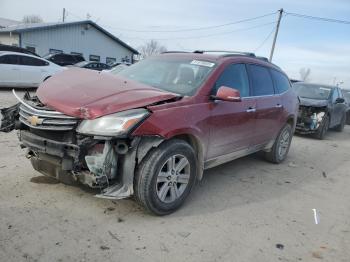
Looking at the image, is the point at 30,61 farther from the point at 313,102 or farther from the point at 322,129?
the point at 322,129

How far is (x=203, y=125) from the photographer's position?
4176 mm

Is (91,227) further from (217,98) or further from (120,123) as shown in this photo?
(217,98)

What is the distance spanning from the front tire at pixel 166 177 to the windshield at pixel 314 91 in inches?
324

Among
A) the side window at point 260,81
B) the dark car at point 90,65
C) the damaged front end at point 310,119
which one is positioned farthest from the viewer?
the dark car at point 90,65

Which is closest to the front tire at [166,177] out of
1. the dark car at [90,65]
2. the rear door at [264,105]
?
the rear door at [264,105]

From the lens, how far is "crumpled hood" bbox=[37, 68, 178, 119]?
3420mm

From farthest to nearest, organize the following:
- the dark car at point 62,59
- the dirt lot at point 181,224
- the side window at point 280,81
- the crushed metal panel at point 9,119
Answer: the dark car at point 62,59
the side window at point 280,81
the crushed metal panel at point 9,119
the dirt lot at point 181,224

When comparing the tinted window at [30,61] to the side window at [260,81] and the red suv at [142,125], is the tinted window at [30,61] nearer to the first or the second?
the red suv at [142,125]

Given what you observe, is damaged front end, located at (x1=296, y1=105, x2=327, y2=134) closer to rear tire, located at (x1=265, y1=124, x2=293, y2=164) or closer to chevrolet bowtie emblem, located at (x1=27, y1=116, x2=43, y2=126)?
rear tire, located at (x1=265, y1=124, x2=293, y2=164)

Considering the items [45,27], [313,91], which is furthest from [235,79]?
[45,27]

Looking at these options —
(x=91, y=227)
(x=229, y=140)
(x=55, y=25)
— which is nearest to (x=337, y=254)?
(x=229, y=140)

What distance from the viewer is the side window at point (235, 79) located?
4.59 m

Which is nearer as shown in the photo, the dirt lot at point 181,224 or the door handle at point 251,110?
the dirt lot at point 181,224

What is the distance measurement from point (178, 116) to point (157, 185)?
76 centimetres
